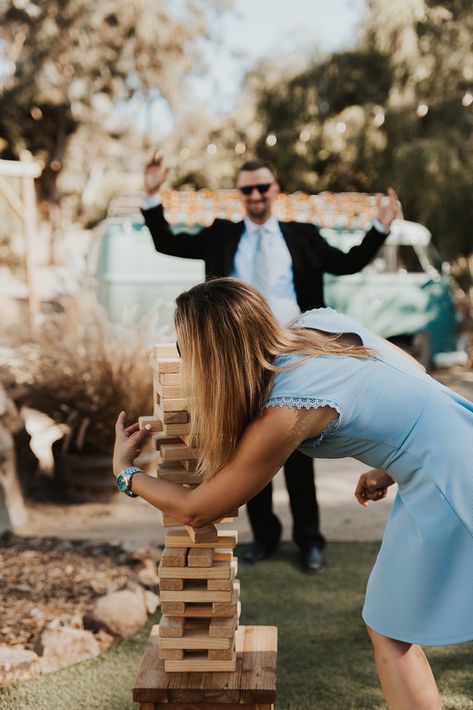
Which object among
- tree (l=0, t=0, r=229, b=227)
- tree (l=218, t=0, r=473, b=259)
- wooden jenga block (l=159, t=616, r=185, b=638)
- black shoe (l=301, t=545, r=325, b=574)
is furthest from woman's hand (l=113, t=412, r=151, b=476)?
tree (l=0, t=0, r=229, b=227)

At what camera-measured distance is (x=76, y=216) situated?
27453 millimetres

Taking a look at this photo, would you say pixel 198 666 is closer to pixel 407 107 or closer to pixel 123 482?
pixel 123 482

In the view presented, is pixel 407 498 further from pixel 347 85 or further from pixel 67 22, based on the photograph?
pixel 67 22

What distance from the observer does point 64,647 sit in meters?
3.05

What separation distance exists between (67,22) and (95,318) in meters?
18.4

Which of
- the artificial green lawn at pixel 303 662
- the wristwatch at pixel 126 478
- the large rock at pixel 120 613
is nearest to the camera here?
the wristwatch at pixel 126 478

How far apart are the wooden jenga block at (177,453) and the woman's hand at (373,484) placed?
527 mm

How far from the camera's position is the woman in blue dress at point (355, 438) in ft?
6.14

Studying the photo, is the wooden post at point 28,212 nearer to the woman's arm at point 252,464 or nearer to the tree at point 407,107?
the tree at point 407,107

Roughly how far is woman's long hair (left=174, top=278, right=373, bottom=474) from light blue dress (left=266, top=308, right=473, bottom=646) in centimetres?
7

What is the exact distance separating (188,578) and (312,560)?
1.78 m

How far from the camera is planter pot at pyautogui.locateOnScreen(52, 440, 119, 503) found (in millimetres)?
5145

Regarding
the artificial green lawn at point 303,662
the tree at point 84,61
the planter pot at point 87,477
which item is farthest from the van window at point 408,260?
the tree at point 84,61

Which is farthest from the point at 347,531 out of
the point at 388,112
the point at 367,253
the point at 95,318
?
the point at 388,112
